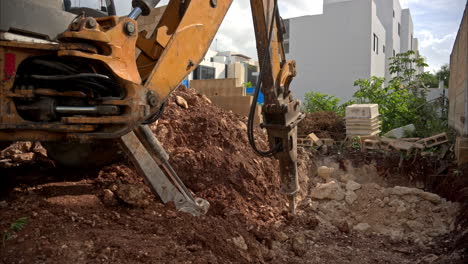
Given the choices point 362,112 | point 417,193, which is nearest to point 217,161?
point 417,193

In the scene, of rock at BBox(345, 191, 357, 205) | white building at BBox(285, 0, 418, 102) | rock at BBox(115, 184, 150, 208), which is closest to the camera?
rock at BBox(115, 184, 150, 208)

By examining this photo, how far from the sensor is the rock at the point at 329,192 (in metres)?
6.03

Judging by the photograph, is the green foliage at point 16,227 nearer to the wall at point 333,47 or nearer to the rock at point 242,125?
the rock at point 242,125

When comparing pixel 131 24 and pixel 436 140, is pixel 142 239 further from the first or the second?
pixel 436 140

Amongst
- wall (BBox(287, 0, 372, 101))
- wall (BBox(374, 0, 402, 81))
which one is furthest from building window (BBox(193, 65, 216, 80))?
wall (BBox(374, 0, 402, 81))

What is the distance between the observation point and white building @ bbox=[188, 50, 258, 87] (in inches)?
1220

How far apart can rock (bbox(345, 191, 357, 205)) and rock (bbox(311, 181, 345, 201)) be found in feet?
0.30

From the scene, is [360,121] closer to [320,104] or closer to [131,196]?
[320,104]

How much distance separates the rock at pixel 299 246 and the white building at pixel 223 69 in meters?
22.5

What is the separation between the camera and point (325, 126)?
992cm

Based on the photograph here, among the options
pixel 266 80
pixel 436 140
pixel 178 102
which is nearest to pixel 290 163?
pixel 266 80

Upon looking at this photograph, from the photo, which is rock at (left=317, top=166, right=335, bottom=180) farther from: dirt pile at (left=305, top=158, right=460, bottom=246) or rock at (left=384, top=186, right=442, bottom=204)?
rock at (left=384, top=186, right=442, bottom=204)

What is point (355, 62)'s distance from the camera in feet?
60.5

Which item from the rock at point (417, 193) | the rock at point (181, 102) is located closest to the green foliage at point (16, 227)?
the rock at point (181, 102)
